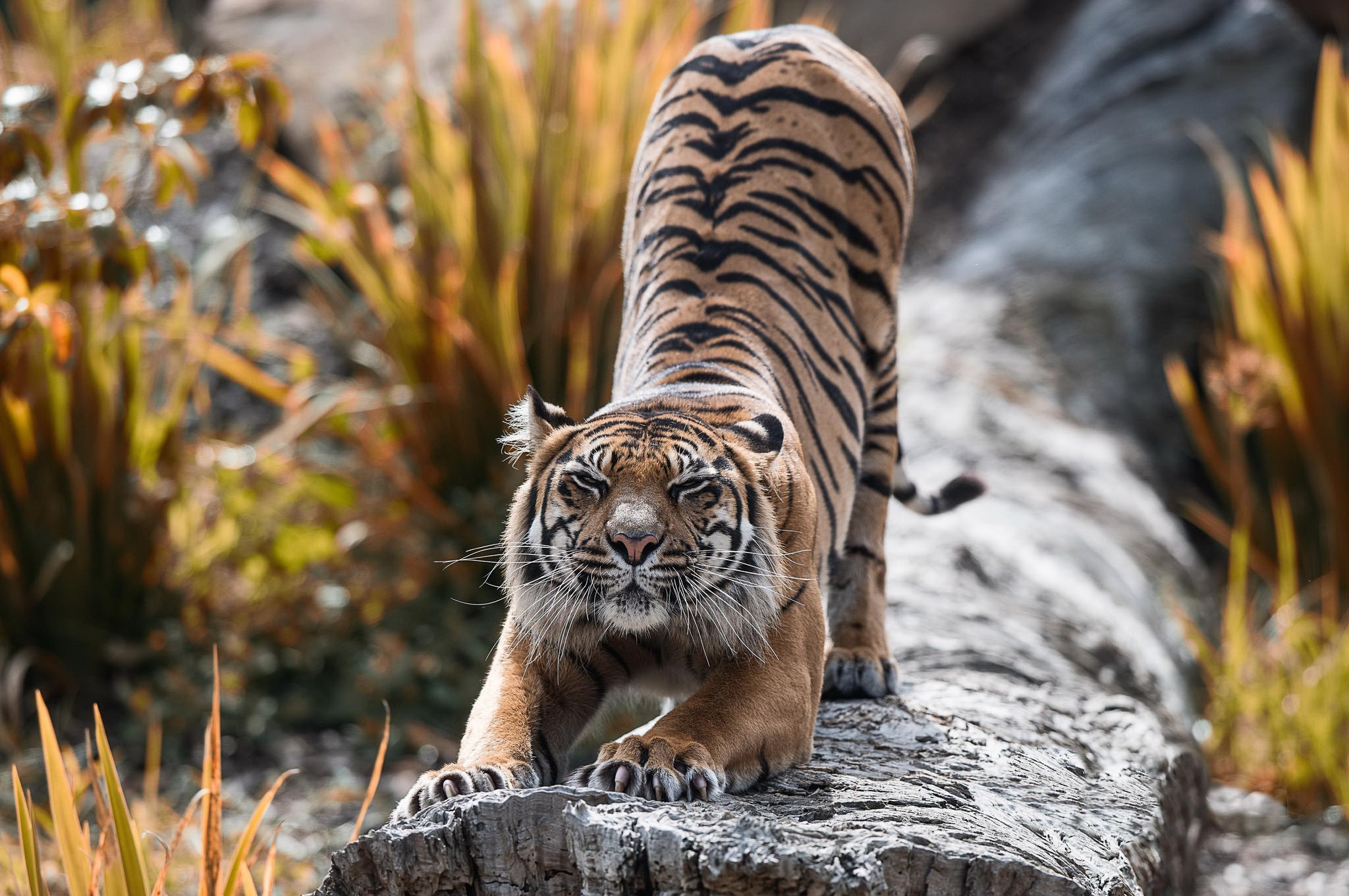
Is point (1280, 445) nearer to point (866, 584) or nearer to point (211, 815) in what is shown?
point (866, 584)

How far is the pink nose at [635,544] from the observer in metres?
2.16

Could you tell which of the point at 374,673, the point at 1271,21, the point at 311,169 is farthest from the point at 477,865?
the point at 1271,21

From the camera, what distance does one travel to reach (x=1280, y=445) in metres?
5.72

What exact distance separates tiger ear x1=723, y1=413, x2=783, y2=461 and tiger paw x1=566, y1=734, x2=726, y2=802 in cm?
56

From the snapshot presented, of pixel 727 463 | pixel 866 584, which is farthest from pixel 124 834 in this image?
pixel 866 584

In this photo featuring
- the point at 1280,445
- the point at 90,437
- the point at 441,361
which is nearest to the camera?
the point at 90,437

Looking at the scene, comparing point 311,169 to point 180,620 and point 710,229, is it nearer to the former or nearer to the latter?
point 180,620

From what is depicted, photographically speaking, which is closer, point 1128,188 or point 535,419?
point 535,419

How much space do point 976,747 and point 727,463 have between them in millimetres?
840

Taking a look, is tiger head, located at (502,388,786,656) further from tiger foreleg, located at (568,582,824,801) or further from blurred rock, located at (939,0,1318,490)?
blurred rock, located at (939,0,1318,490)

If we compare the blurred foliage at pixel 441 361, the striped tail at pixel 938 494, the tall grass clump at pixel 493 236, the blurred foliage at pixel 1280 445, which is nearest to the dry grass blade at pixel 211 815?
the striped tail at pixel 938 494

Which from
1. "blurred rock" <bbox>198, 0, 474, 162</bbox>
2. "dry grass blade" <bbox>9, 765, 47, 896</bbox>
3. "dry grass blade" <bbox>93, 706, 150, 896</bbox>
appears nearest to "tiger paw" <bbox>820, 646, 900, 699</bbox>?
"dry grass blade" <bbox>93, 706, 150, 896</bbox>

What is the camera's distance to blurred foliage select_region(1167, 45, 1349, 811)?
4.56m

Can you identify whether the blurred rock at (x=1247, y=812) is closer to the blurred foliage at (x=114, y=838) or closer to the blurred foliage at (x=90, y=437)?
the blurred foliage at (x=114, y=838)
